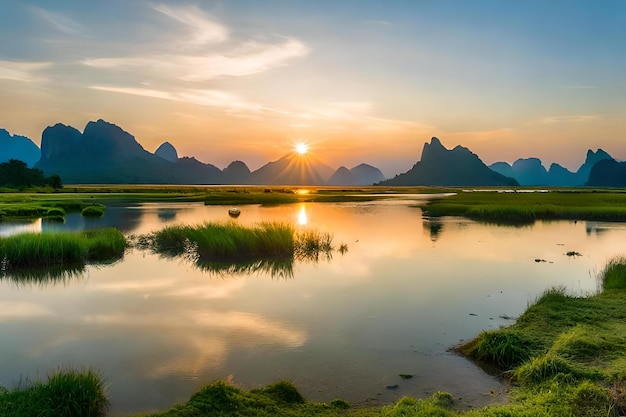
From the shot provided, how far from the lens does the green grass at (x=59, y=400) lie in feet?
25.0


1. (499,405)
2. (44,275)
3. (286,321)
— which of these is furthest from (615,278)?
(44,275)

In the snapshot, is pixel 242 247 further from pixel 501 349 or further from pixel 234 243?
pixel 501 349

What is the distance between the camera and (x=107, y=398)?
9289mm

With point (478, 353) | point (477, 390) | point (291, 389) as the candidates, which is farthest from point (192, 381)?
point (478, 353)

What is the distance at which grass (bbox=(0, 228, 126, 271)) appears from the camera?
2386 cm

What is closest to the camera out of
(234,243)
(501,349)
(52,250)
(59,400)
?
(59,400)

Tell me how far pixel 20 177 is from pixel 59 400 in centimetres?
13747

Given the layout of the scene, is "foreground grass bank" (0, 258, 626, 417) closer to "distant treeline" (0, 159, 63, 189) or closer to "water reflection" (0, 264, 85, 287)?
"water reflection" (0, 264, 85, 287)

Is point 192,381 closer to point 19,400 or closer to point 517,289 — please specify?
point 19,400

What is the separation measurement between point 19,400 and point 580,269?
86.8 feet

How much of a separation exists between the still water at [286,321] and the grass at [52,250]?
5.47ft

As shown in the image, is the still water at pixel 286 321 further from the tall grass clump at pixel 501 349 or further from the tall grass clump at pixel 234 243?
the tall grass clump at pixel 234 243

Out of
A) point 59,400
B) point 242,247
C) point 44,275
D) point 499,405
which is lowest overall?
point 44,275

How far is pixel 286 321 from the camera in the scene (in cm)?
1505
